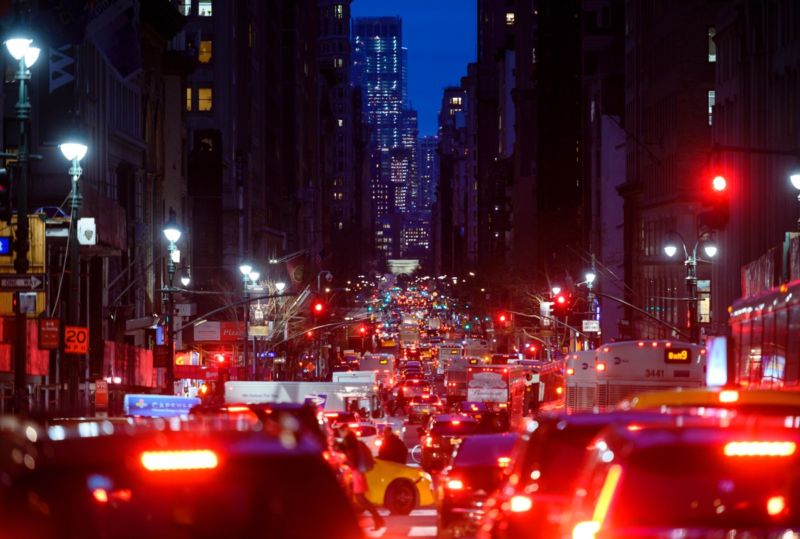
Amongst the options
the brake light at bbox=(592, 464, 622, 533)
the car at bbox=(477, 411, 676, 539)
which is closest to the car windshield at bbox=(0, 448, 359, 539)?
the brake light at bbox=(592, 464, 622, 533)

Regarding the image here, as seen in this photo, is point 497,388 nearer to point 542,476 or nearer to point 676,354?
point 676,354

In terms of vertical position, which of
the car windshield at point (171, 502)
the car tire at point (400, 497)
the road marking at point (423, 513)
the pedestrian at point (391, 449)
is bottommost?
the road marking at point (423, 513)

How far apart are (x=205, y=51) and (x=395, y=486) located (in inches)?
2990

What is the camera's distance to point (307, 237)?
6265 inches

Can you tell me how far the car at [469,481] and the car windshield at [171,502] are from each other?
1192 cm

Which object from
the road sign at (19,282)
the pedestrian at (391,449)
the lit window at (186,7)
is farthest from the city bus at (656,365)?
the lit window at (186,7)

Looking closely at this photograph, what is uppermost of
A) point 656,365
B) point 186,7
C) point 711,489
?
point 186,7

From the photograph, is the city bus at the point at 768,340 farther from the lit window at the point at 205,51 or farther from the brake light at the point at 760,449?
the lit window at the point at 205,51

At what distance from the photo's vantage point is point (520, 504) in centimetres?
1284

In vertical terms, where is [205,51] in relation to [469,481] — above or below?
above

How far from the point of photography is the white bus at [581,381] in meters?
36.0

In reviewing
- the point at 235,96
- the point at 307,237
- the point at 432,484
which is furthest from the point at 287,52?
the point at 432,484

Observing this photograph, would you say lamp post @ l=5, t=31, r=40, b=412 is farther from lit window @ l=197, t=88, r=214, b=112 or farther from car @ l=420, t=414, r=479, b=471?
lit window @ l=197, t=88, r=214, b=112

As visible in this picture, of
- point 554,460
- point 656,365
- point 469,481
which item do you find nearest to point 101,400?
point 656,365
